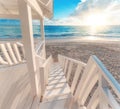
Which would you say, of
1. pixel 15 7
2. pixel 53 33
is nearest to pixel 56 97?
pixel 15 7

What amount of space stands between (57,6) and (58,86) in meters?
36.3

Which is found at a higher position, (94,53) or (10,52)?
(10,52)

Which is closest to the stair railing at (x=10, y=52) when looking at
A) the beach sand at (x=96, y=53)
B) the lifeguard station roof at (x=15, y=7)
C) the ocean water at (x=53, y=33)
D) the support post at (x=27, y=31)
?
the lifeguard station roof at (x=15, y=7)

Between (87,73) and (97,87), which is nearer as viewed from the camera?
(97,87)

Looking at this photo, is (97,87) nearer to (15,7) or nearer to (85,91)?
(85,91)

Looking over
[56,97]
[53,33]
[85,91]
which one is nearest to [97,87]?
[85,91]

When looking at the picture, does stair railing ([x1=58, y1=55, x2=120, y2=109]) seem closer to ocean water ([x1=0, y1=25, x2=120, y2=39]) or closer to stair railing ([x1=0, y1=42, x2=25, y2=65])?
stair railing ([x1=0, y1=42, x2=25, y2=65])

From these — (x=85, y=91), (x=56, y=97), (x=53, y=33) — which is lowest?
(x=53, y=33)

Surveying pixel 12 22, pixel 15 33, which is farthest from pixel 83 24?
pixel 15 33

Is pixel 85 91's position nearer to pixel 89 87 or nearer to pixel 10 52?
pixel 89 87

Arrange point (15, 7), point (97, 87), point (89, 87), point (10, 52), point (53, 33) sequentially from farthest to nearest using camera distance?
point (53, 33) < point (10, 52) < point (15, 7) < point (89, 87) < point (97, 87)

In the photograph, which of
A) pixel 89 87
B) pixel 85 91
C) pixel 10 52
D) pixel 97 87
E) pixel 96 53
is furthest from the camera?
pixel 96 53

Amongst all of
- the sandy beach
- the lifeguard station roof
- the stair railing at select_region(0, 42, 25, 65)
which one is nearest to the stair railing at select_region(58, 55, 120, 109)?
the lifeguard station roof

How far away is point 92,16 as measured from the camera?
3869 centimetres
